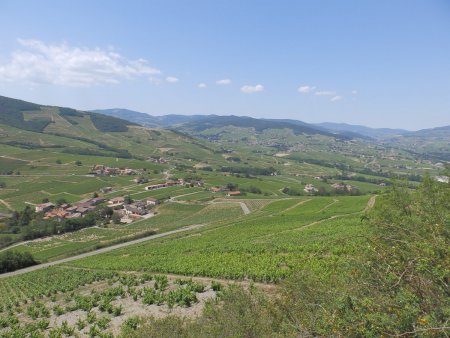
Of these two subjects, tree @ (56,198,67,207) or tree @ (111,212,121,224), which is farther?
tree @ (56,198,67,207)

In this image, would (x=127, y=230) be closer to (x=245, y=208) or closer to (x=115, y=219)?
(x=115, y=219)

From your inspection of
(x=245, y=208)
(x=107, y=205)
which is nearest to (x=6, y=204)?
(x=107, y=205)

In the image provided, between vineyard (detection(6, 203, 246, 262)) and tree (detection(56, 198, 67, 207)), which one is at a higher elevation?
vineyard (detection(6, 203, 246, 262))

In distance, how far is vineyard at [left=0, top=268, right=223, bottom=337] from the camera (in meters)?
25.3

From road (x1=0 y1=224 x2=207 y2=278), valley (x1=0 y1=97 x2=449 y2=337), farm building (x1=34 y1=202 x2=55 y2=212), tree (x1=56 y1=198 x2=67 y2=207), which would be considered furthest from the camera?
tree (x1=56 y1=198 x2=67 y2=207)

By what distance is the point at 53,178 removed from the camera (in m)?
165

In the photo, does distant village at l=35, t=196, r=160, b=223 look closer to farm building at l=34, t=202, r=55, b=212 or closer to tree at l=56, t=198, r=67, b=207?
farm building at l=34, t=202, r=55, b=212

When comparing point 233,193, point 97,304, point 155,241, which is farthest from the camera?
point 233,193

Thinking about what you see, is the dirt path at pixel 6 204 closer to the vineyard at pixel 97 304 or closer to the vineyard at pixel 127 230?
the vineyard at pixel 127 230

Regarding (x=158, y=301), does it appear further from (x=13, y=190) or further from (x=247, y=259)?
(x=13, y=190)

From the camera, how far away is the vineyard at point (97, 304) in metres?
25.3

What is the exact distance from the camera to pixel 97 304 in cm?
3048

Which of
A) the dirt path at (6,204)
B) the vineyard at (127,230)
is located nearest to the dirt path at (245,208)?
the vineyard at (127,230)

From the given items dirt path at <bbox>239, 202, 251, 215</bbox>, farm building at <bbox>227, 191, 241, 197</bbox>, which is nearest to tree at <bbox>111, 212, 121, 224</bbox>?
dirt path at <bbox>239, 202, 251, 215</bbox>
